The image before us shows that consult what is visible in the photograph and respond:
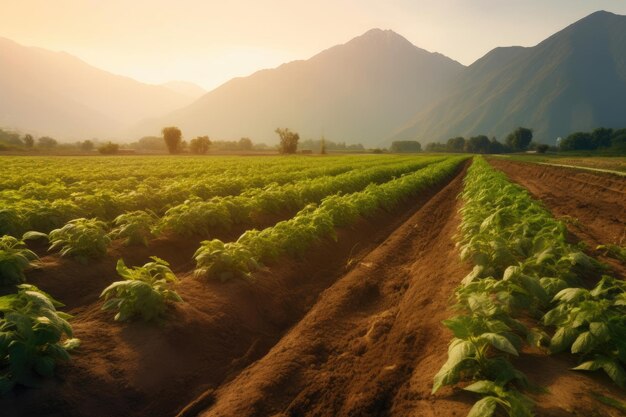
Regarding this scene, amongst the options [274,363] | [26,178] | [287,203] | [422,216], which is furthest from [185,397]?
[26,178]

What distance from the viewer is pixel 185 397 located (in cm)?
409

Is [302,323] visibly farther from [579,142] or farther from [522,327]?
[579,142]

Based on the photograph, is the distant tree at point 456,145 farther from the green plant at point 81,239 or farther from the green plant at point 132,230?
the green plant at point 81,239

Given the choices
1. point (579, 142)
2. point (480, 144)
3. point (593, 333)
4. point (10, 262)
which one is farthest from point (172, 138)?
point (579, 142)

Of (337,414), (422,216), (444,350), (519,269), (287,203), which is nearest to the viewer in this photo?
(337,414)

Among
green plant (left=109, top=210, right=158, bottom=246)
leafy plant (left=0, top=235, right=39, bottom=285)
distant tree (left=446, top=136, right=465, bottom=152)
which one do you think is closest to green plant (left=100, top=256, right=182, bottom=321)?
leafy plant (left=0, top=235, right=39, bottom=285)

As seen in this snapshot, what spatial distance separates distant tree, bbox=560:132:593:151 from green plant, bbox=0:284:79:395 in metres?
140

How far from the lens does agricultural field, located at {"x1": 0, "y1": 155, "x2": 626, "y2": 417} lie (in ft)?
11.2

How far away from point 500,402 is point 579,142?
14259 cm

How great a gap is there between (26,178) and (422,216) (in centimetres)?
1760

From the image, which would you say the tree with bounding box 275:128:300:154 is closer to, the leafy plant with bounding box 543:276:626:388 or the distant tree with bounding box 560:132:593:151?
the distant tree with bounding box 560:132:593:151

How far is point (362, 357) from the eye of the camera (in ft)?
15.3

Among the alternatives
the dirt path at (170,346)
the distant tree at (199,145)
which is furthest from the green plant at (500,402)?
the distant tree at (199,145)

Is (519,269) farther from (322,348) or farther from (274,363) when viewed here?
(274,363)
